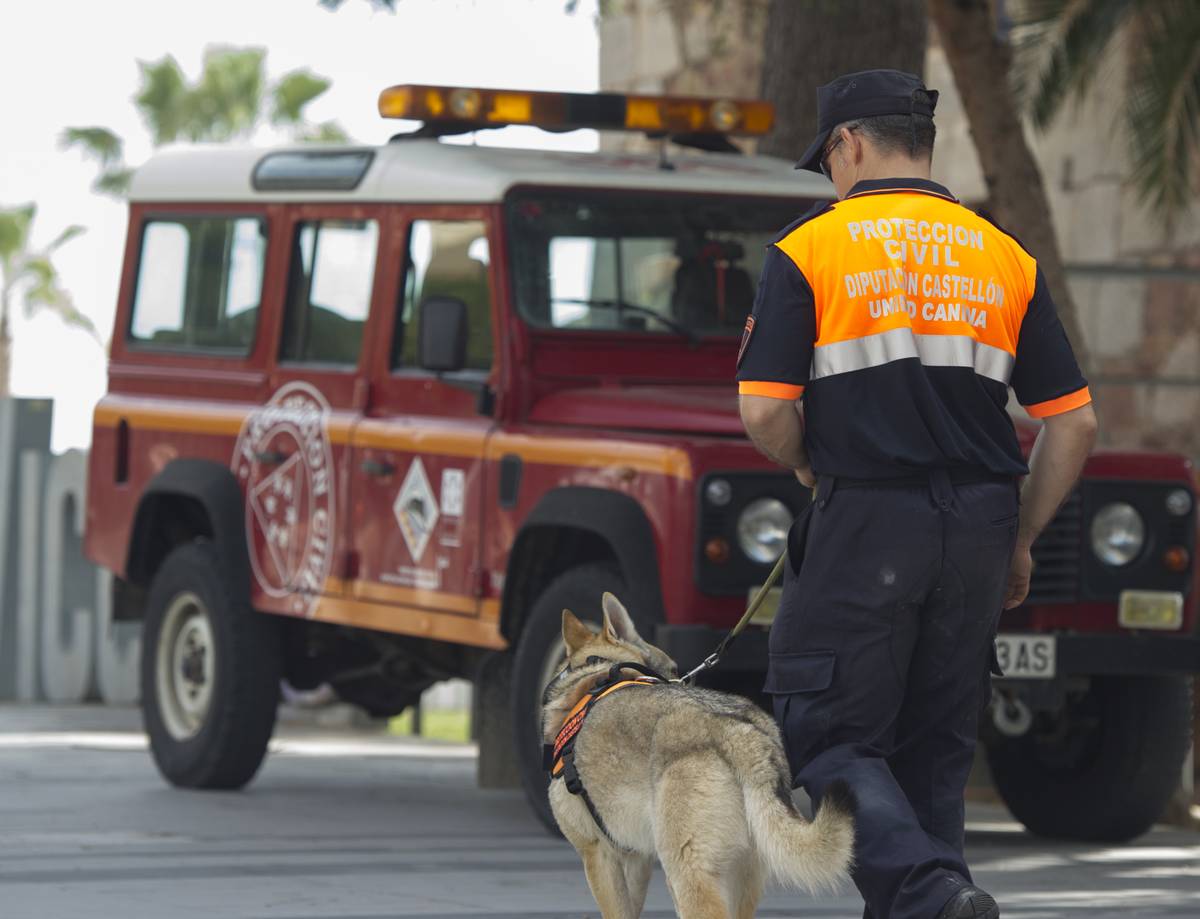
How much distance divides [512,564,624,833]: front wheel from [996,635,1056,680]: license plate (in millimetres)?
1277

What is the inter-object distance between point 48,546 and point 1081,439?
409 inches

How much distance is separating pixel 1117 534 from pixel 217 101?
121 ft

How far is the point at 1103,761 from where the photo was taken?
29.4ft

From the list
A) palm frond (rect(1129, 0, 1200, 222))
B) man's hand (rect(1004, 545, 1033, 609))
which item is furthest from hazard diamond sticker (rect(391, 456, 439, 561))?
palm frond (rect(1129, 0, 1200, 222))

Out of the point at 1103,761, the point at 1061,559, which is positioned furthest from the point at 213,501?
the point at 1103,761

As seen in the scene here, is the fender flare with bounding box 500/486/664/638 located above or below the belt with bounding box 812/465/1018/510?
below

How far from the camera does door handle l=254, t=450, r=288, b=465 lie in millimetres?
9905

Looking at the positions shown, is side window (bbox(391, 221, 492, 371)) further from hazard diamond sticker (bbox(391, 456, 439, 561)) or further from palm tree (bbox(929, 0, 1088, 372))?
palm tree (bbox(929, 0, 1088, 372))

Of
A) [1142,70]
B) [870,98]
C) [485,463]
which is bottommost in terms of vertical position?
[485,463]

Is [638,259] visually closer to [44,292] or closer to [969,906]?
[969,906]

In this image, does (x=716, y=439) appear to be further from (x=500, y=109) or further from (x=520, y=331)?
(x=500, y=109)

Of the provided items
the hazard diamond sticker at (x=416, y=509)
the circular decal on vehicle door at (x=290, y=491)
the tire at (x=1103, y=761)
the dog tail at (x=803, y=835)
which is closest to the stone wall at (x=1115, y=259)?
the circular decal on vehicle door at (x=290, y=491)

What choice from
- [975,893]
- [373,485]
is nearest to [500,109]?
[373,485]

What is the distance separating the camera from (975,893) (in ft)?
15.4
